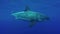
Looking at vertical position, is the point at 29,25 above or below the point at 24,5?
below

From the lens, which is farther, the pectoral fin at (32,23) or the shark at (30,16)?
the pectoral fin at (32,23)

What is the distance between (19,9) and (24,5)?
0.12 meters

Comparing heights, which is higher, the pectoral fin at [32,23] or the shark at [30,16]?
the shark at [30,16]

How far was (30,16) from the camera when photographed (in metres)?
2.38

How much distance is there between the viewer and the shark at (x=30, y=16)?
236 cm

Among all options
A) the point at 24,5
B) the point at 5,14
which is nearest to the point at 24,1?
the point at 24,5

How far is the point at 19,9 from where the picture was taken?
2.58 metres

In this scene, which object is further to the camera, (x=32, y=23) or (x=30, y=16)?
(x=32, y=23)

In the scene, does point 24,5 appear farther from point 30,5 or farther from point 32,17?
point 32,17

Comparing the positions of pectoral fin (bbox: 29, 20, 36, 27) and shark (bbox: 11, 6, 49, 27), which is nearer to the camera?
shark (bbox: 11, 6, 49, 27)

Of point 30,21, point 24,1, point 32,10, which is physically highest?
point 24,1

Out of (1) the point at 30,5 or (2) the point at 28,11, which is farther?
(1) the point at 30,5

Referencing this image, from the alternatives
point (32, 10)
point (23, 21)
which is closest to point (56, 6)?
point (32, 10)

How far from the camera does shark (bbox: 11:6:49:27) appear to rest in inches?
92.8
